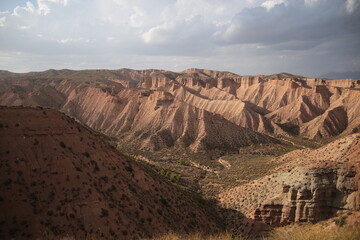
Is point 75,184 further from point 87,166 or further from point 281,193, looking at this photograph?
point 281,193

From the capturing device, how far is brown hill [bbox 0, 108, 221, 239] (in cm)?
1702

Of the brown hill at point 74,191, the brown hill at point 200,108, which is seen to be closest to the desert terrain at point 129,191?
the brown hill at point 74,191

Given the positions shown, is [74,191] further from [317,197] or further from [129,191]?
[317,197]

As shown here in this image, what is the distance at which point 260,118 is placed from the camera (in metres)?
97.2

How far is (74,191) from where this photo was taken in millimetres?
19781

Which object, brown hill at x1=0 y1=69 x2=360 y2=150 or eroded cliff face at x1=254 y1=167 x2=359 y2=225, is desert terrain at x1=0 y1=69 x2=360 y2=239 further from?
brown hill at x1=0 y1=69 x2=360 y2=150

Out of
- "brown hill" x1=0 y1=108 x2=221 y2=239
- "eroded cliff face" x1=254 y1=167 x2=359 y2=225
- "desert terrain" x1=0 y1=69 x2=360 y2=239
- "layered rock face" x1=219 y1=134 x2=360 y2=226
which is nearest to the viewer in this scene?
"brown hill" x1=0 y1=108 x2=221 y2=239

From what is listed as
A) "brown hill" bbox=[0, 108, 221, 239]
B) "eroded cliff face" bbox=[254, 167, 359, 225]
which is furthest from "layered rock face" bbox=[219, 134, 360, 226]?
"brown hill" bbox=[0, 108, 221, 239]

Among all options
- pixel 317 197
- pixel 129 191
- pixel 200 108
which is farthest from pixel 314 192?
pixel 200 108

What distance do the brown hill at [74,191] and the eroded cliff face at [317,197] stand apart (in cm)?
597

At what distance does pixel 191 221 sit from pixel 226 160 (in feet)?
124

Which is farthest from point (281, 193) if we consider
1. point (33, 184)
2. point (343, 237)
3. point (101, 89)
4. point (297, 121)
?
point (101, 89)

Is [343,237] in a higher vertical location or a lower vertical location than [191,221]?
higher

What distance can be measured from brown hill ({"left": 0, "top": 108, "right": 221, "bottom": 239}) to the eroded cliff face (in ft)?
19.6
